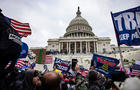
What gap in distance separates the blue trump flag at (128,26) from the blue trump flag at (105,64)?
1.07 m

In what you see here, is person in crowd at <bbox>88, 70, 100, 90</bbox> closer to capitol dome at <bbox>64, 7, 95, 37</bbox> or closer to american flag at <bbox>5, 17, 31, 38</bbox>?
american flag at <bbox>5, 17, 31, 38</bbox>

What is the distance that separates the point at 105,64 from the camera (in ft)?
19.5

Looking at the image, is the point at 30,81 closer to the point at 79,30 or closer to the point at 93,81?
the point at 93,81

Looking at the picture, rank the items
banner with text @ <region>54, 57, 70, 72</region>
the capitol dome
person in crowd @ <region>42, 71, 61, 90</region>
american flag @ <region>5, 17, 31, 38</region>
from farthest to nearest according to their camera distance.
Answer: the capitol dome → banner with text @ <region>54, 57, 70, 72</region> → american flag @ <region>5, 17, 31, 38</region> → person in crowd @ <region>42, 71, 61, 90</region>

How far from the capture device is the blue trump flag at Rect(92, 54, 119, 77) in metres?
5.65

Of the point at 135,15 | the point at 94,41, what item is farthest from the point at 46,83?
the point at 94,41

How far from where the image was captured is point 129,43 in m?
5.48

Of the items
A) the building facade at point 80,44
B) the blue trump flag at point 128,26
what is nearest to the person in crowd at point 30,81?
the blue trump flag at point 128,26

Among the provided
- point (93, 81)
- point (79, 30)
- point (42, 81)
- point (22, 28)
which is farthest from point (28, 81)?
point (79, 30)

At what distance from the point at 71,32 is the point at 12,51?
70.3m

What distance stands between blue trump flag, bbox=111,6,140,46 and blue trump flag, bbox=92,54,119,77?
1068 millimetres

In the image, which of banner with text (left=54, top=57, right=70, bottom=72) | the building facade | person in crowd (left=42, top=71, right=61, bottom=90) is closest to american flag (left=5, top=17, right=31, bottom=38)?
banner with text (left=54, top=57, right=70, bottom=72)

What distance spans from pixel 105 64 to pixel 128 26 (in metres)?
2.38

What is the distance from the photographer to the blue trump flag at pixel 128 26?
5.40 meters
